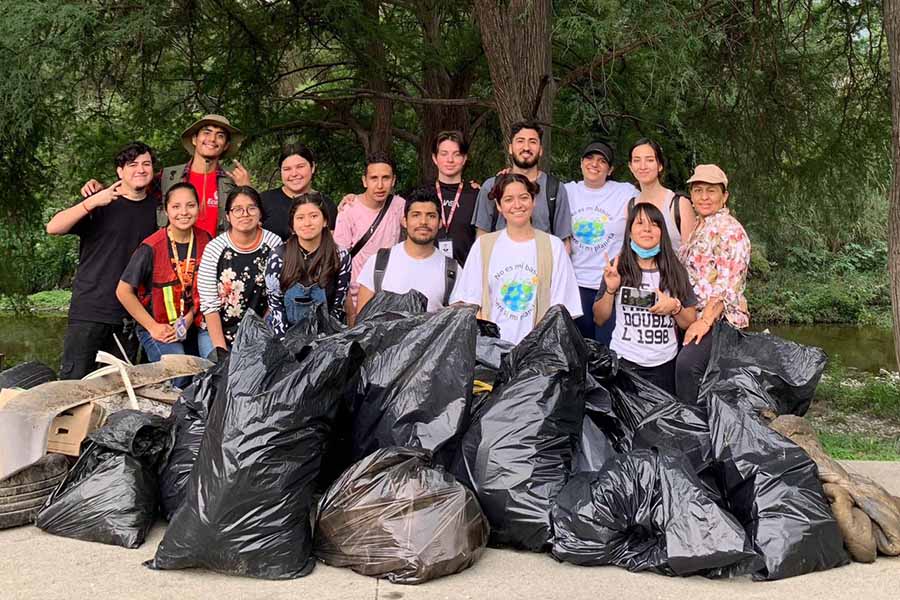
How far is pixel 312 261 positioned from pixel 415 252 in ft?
1.83

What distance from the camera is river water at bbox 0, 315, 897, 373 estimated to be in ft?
48.5

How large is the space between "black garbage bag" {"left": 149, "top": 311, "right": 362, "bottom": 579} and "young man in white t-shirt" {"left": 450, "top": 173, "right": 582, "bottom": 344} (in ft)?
3.93

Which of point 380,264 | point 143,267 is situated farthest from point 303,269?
point 143,267

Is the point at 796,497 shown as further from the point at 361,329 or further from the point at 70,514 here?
the point at 70,514

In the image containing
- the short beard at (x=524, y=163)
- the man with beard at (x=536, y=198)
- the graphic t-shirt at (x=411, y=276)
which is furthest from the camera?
the short beard at (x=524, y=163)

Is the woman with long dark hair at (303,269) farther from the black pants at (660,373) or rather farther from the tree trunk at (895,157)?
the tree trunk at (895,157)

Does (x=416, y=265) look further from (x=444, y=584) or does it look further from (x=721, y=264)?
(x=444, y=584)

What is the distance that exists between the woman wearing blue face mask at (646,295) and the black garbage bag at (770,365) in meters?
0.22

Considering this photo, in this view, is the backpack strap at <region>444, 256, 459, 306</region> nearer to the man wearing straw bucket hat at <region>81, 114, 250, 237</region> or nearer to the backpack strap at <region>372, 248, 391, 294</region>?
the backpack strap at <region>372, 248, 391, 294</region>

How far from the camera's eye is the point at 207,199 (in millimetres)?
4957

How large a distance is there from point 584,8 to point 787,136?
7.81ft

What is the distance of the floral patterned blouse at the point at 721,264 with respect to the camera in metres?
4.44

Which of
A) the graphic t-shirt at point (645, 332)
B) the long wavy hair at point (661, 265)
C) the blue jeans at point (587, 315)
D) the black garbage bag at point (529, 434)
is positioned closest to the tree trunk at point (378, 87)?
the blue jeans at point (587, 315)

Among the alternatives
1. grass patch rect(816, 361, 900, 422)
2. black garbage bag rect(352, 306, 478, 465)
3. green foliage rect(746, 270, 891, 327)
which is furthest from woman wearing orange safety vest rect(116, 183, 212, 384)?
green foliage rect(746, 270, 891, 327)
